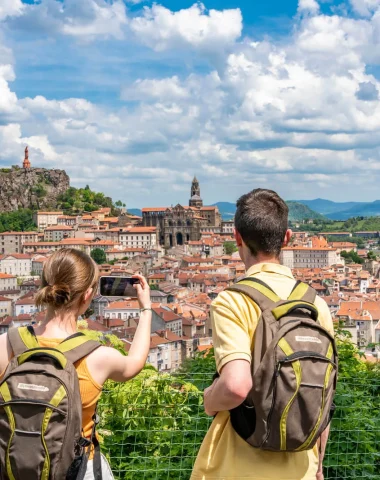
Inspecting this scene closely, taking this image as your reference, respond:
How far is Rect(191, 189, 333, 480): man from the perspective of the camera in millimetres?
2082

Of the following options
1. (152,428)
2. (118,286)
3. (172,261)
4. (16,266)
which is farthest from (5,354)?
(16,266)

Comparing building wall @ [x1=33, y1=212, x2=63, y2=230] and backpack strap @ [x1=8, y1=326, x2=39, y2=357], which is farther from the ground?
building wall @ [x1=33, y1=212, x2=63, y2=230]

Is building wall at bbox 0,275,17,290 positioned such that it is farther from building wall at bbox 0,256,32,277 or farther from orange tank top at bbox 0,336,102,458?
orange tank top at bbox 0,336,102,458

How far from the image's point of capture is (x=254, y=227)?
230 centimetres

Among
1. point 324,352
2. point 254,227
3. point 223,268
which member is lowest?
point 223,268

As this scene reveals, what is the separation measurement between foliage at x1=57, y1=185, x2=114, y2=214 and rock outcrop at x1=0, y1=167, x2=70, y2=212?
1.44 metres

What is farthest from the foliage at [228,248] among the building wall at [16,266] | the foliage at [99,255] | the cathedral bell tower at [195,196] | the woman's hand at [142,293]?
the woman's hand at [142,293]

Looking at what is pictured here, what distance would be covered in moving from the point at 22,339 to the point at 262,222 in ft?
3.03

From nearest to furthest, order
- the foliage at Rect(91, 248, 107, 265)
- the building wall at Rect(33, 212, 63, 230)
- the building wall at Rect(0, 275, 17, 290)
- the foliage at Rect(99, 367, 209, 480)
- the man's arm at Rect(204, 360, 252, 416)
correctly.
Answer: the man's arm at Rect(204, 360, 252, 416) < the foliage at Rect(99, 367, 209, 480) < the building wall at Rect(0, 275, 17, 290) < the foliage at Rect(91, 248, 107, 265) < the building wall at Rect(33, 212, 63, 230)

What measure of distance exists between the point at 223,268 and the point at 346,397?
7081cm

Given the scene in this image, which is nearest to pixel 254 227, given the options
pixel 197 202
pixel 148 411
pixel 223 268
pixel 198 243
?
pixel 148 411

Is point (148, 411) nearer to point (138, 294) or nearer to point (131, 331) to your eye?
point (138, 294)

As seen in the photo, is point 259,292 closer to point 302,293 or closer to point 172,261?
point 302,293

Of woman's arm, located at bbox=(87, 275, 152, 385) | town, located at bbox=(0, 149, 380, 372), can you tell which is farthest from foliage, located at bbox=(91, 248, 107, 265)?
woman's arm, located at bbox=(87, 275, 152, 385)
